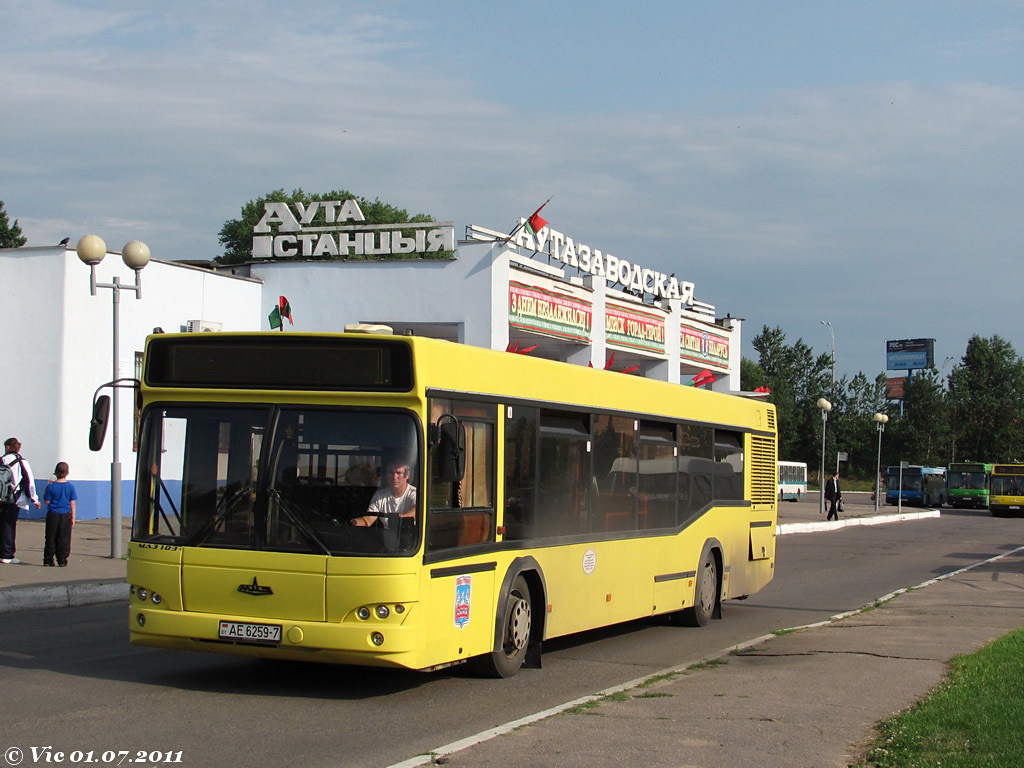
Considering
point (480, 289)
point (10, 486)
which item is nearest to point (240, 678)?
point (10, 486)

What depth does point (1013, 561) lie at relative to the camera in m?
27.5

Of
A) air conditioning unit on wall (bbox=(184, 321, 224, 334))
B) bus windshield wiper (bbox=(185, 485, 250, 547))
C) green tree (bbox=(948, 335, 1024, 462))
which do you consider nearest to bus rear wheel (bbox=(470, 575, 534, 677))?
bus windshield wiper (bbox=(185, 485, 250, 547))

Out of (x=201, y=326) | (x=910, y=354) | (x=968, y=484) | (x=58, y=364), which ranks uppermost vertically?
(x=910, y=354)

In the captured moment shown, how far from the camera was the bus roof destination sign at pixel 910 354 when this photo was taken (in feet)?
434

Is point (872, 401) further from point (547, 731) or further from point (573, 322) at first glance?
point (547, 731)

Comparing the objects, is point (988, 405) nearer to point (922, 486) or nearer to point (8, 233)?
point (922, 486)

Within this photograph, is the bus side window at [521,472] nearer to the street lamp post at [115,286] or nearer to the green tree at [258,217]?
the street lamp post at [115,286]

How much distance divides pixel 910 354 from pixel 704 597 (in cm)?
12626

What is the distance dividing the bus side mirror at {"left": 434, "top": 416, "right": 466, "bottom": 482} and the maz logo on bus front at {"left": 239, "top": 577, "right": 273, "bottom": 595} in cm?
143

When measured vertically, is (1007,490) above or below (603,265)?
below

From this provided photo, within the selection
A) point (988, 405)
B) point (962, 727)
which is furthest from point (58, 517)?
point (988, 405)

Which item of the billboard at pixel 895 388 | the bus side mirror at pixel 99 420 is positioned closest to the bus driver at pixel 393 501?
the bus side mirror at pixel 99 420

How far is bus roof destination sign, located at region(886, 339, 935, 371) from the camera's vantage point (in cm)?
13238

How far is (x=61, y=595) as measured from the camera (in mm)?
15031
